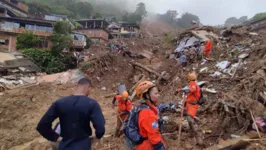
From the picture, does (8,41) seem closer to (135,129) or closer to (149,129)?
(135,129)

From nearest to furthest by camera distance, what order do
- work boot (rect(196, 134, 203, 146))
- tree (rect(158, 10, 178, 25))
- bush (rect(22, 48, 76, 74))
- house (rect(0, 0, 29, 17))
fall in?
work boot (rect(196, 134, 203, 146))
bush (rect(22, 48, 76, 74))
house (rect(0, 0, 29, 17))
tree (rect(158, 10, 178, 25))

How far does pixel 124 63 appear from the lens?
1759 cm

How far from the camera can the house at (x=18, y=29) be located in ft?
77.6

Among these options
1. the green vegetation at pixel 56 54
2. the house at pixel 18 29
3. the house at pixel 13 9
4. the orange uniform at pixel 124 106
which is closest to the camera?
the orange uniform at pixel 124 106

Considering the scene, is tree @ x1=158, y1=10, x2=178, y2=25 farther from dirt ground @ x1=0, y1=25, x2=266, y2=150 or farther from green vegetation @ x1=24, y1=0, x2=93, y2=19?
dirt ground @ x1=0, y1=25, x2=266, y2=150

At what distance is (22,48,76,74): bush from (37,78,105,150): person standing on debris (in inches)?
746

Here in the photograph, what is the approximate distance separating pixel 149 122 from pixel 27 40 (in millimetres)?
A: 23792

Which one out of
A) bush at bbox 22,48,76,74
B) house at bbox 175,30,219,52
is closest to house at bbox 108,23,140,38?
bush at bbox 22,48,76,74

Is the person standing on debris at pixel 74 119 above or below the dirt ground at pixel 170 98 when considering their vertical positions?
above

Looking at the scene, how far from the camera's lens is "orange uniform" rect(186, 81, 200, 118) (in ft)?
16.9

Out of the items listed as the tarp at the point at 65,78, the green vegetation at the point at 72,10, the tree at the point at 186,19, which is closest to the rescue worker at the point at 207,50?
the tarp at the point at 65,78

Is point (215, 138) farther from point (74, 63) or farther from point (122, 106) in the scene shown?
point (74, 63)

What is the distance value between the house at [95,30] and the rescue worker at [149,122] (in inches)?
1214

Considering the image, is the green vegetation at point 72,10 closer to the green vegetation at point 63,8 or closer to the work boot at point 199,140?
the green vegetation at point 63,8
